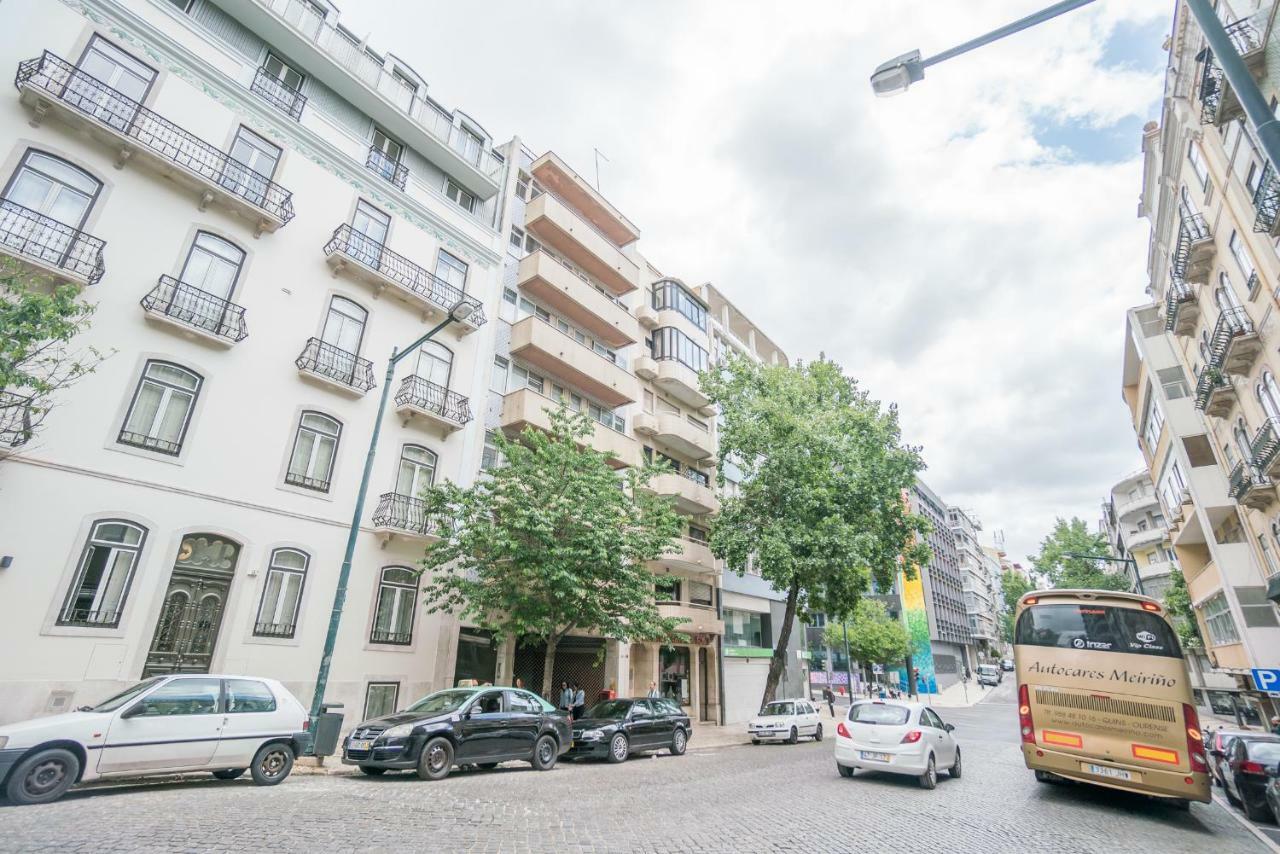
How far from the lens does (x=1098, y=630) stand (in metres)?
9.91

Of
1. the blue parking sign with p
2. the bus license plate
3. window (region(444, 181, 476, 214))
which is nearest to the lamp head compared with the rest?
the bus license plate

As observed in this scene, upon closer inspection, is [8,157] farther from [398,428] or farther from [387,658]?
[387,658]

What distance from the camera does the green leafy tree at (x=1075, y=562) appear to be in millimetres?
53500

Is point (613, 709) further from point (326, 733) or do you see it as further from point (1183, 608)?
point (1183, 608)

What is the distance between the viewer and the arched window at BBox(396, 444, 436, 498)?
56.2 ft

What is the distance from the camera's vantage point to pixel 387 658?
15.5m

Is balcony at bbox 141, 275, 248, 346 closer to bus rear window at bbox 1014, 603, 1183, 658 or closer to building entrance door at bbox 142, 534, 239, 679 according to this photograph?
building entrance door at bbox 142, 534, 239, 679

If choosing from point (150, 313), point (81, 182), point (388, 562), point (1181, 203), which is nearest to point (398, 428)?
point (388, 562)

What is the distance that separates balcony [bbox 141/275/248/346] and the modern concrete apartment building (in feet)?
78.6

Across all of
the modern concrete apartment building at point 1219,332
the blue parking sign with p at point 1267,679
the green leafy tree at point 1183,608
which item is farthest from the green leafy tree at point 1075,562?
the blue parking sign with p at point 1267,679

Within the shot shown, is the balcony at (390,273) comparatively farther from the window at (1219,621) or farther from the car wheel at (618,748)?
the window at (1219,621)

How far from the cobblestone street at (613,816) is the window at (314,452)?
757 centimetres

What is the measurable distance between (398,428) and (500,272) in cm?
762

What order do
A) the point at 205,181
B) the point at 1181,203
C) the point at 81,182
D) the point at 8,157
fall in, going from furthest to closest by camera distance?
the point at 1181,203
the point at 205,181
the point at 81,182
the point at 8,157
